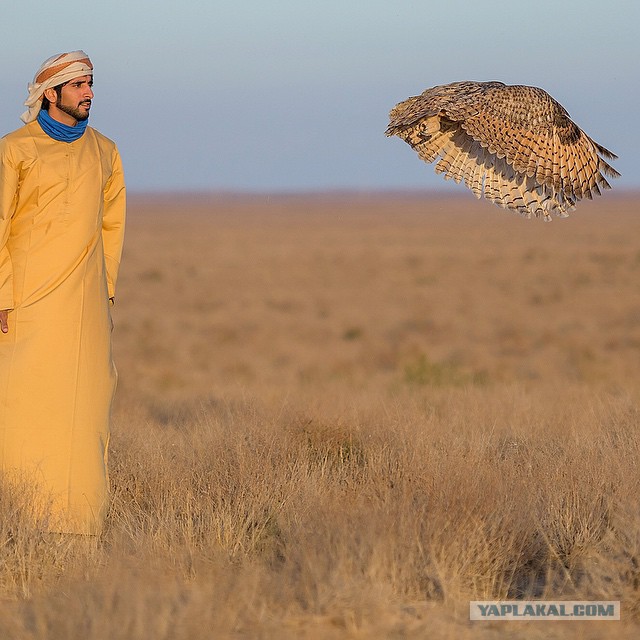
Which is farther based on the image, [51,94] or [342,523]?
[51,94]

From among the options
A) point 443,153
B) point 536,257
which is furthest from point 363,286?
point 443,153

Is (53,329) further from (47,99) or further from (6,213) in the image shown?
(47,99)

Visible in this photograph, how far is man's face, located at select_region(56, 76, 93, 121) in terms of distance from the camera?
4.19m

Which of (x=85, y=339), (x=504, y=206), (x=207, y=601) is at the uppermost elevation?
(x=504, y=206)

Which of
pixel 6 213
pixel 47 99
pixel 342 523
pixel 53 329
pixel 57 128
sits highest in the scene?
pixel 47 99

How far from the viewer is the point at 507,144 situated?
5328 mm

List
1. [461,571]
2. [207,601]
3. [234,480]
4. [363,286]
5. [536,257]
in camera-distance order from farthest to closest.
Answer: [536,257], [363,286], [234,480], [461,571], [207,601]

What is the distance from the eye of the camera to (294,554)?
3.80m

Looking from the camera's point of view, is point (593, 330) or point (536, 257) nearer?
point (593, 330)

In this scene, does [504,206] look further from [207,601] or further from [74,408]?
[207,601]

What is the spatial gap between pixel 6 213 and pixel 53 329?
498mm

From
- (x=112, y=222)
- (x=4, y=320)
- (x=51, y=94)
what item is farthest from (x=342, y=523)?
(x=51, y=94)

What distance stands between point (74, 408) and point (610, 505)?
2.19 m

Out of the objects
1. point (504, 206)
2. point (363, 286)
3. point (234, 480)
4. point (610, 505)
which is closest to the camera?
point (610, 505)
